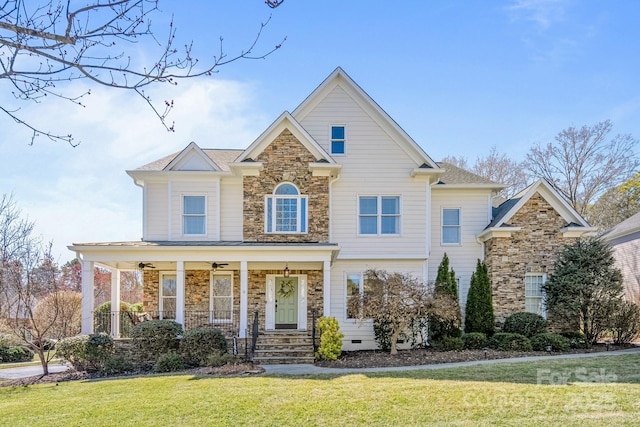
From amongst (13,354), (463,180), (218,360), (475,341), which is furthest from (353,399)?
(13,354)

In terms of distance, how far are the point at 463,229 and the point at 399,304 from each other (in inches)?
217

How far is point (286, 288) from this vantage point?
1812 cm

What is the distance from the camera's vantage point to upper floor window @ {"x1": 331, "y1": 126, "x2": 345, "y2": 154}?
18234mm

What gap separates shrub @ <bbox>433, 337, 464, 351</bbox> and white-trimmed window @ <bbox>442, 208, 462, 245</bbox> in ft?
14.1

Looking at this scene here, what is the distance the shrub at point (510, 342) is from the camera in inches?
630

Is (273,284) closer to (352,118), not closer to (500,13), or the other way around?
(352,118)

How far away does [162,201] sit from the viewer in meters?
18.1

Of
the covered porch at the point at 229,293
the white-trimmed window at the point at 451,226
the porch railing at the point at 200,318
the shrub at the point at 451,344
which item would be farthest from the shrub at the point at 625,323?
the porch railing at the point at 200,318

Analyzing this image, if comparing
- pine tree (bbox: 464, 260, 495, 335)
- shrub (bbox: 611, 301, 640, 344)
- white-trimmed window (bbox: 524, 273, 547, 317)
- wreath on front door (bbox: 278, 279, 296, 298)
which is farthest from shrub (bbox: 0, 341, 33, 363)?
shrub (bbox: 611, 301, 640, 344)

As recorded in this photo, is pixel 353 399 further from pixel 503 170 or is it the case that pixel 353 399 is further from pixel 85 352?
pixel 503 170

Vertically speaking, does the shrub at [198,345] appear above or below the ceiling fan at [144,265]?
below

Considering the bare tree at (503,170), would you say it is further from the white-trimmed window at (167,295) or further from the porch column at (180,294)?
the porch column at (180,294)

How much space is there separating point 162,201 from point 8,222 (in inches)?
460

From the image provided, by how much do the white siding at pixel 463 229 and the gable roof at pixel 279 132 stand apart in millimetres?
4926
